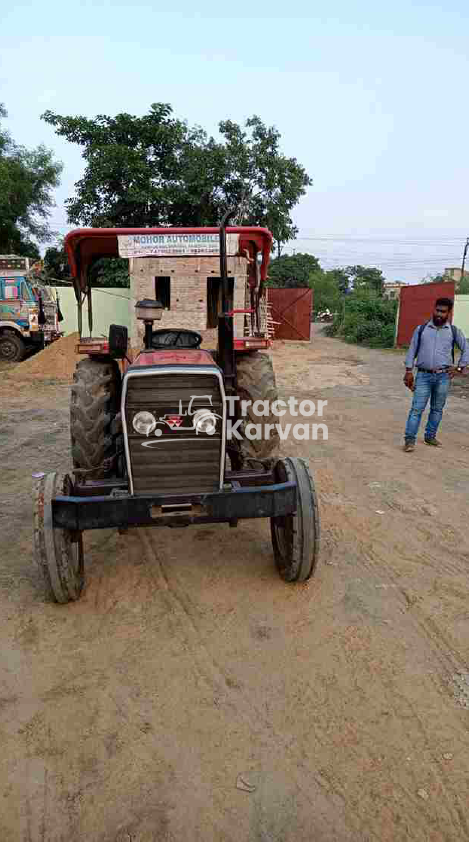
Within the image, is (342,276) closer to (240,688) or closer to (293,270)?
(293,270)

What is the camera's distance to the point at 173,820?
6.24ft

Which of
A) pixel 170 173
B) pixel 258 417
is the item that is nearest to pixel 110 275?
pixel 170 173

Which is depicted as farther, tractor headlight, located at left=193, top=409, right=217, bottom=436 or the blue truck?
the blue truck

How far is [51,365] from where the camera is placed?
13781 millimetres

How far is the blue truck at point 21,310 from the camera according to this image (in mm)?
14758

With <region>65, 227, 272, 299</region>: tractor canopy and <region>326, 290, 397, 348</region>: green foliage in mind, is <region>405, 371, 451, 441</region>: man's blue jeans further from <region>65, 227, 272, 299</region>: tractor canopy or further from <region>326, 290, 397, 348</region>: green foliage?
<region>326, 290, 397, 348</region>: green foliage

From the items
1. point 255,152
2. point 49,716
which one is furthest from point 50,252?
point 49,716

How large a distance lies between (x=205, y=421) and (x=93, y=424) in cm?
103

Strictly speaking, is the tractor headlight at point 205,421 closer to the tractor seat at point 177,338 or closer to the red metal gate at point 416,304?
the tractor seat at point 177,338

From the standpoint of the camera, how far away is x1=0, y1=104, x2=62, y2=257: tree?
72.2 ft

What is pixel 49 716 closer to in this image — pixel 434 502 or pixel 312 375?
pixel 434 502

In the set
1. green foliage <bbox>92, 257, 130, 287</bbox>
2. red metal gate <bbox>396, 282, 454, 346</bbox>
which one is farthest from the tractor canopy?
red metal gate <bbox>396, 282, 454, 346</bbox>

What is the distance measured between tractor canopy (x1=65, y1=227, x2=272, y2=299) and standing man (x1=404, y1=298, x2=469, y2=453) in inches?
106

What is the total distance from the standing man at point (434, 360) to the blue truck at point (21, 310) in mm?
11727
